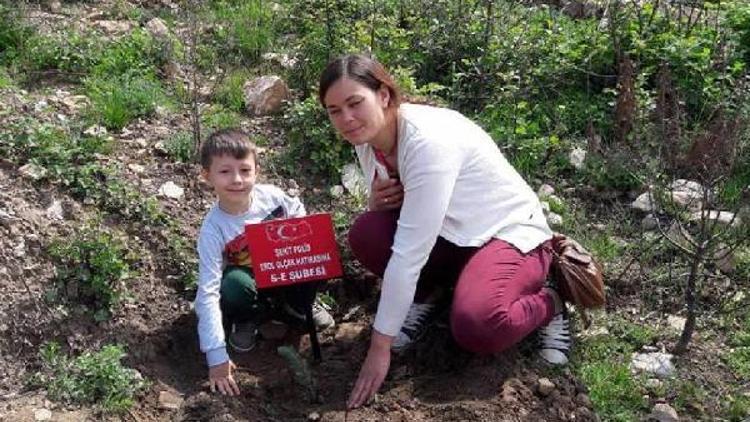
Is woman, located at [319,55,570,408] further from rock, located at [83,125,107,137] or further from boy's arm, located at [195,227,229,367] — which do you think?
rock, located at [83,125,107,137]

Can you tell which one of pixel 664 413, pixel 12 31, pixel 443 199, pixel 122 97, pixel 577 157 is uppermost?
pixel 12 31

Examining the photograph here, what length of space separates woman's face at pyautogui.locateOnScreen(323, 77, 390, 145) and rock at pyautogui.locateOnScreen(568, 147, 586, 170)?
6.32ft

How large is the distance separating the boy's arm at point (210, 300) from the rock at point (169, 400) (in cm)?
17

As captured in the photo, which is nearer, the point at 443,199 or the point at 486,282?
the point at 443,199

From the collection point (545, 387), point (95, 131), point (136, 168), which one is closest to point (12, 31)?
point (95, 131)

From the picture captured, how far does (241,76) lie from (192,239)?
5.12ft

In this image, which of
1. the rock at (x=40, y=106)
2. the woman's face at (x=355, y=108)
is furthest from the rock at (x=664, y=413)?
the rock at (x=40, y=106)

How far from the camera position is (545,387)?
132 inches

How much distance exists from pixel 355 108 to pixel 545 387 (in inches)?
49.6

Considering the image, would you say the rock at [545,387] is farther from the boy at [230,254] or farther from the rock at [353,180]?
the rock at [353,180]

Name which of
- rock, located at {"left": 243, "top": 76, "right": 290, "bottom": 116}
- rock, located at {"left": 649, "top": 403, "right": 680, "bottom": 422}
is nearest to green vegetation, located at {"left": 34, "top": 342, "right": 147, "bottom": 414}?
rock, located at {"left": 649, "top": 403, "right": 680, "bottom": 422}

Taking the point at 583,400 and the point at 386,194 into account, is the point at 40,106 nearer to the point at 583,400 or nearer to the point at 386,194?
the point at 386,194

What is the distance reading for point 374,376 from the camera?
325 centimetres

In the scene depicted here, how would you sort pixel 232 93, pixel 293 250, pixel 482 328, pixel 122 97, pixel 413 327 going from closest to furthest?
pixel 482 328 < pixel 293 250 < pixel 413 327 < pixel 122 97 < pixel 232 93
